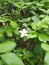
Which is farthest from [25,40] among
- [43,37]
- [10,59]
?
[10,59]

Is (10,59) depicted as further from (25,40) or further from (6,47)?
(25,40)

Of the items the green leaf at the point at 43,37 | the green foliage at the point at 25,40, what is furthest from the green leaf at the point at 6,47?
the green leaf at the point at 43,37

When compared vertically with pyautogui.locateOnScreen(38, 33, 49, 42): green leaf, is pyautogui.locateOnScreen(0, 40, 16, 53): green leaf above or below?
above

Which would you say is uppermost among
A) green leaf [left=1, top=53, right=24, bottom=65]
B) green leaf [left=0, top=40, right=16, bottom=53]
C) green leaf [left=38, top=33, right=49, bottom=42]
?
green leaf [left=0, top=40, right=16, bottom=53]

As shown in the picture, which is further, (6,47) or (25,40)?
(25,40)

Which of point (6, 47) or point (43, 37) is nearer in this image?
point (6, 47)

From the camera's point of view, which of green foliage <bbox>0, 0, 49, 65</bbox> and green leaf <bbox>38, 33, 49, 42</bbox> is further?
green leaf <bbox>38, 33, 49, 42</bbox>

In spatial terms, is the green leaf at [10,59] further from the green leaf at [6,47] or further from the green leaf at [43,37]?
the green leaf at [43,37]

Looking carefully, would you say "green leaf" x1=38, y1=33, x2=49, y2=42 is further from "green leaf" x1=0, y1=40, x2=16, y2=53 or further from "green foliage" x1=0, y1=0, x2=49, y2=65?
"green leaf" x1=0, y1=40, x2=16, y2=53

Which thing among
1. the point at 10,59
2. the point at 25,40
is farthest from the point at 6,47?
the point at 25,40

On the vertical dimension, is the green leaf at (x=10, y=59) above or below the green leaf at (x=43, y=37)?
below

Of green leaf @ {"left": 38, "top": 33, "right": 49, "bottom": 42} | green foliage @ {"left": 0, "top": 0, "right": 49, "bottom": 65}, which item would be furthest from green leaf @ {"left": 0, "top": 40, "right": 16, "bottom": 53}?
green leaf @ {"left": 38, "top": 33, "right": 49, "bottom": 42}

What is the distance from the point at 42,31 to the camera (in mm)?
1285

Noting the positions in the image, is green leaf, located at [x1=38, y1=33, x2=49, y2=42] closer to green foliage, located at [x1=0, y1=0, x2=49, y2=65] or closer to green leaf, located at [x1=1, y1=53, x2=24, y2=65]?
green foliage, located at [x1=0, y1=0, x2=49, y2=65]
